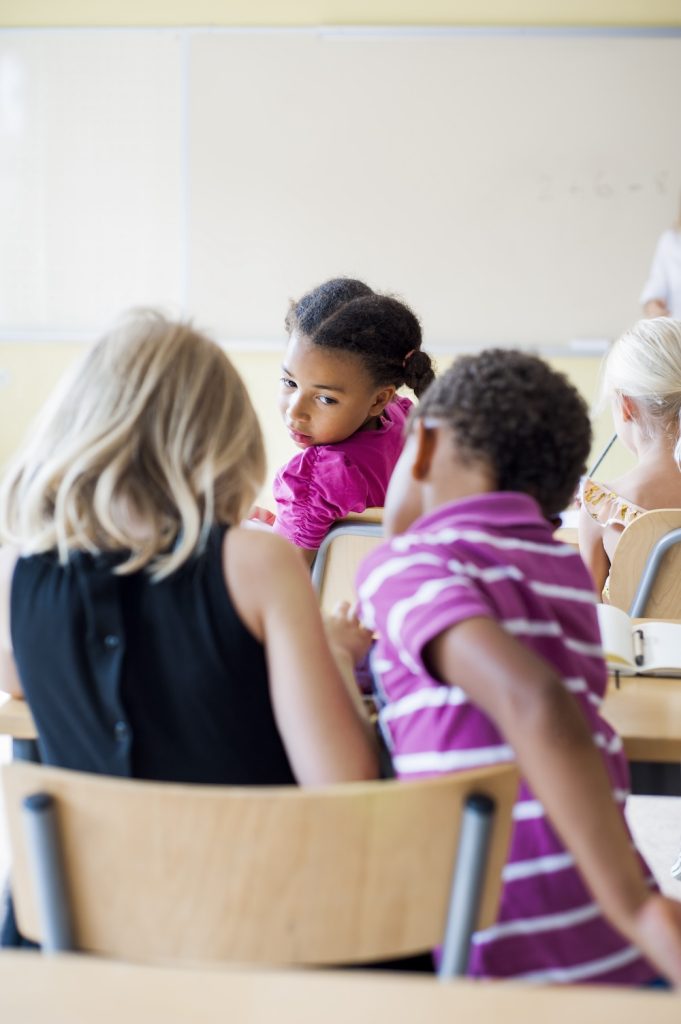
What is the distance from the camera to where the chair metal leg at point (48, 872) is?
0.75m

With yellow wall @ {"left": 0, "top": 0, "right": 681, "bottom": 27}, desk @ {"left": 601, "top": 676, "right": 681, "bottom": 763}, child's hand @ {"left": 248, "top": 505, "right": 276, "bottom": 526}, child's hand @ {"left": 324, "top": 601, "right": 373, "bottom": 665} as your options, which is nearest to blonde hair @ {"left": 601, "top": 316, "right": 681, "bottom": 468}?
child's hand @ {"left": 248, "top": 505, "right": 276, "bottom": 526}

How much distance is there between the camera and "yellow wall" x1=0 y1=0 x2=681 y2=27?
4410 millimetres

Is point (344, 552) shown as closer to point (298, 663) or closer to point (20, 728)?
point (20, 728)

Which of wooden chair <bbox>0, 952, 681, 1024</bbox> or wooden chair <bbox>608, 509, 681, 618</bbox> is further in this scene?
wooden chair <bbox>608, 509, 681, 618</bbox>

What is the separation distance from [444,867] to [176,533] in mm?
412

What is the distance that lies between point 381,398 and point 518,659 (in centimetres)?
139

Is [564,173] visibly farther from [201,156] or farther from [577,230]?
[201,156]

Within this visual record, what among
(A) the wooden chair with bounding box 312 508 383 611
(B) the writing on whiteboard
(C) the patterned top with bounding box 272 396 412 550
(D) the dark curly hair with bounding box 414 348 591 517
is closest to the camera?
(D) the dark curly hair with bounding box 414 348 591 517

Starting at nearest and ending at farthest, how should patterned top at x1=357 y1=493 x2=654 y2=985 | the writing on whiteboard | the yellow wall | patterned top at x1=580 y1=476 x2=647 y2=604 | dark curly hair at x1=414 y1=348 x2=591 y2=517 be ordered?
patterned top at x1=357 y1=493 x2=654 y2=985
dark curly hair at x1=414 y1=348 x2=591 y2=517
patterned top at x1=580 y1=476 x2=647 y2=604
the yellow wall
the writing on whiteboard

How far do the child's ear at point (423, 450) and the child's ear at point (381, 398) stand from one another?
1.12m

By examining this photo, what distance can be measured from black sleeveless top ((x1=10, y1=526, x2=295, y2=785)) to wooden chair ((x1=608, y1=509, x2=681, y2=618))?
3.69 ft

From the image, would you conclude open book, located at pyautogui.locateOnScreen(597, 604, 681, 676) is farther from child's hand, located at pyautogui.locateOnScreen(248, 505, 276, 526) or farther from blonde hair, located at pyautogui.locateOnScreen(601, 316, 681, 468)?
child's hand, located at pyautogui.locateOnScreen(248, 505, 276, 526)

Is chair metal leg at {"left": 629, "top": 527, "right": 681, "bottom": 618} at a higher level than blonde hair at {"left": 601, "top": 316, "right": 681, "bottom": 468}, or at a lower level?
lower

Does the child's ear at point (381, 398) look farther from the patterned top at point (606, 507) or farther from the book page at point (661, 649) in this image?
the book page at point (661, 649)
